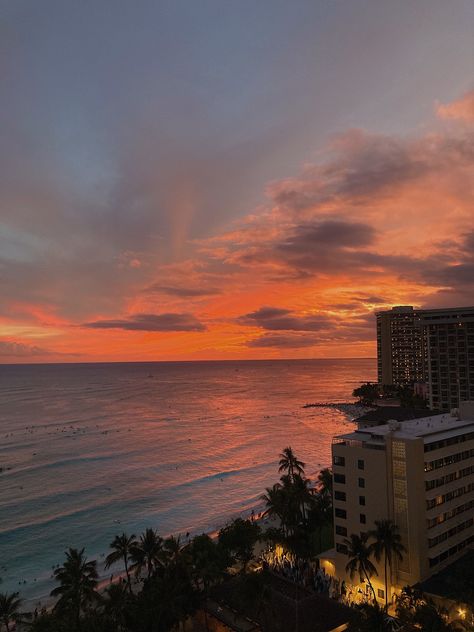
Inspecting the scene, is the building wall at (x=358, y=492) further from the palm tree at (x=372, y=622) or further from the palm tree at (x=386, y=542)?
the palm tree at (x=372, y=622)

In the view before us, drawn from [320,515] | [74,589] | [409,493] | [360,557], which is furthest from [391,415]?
[74,589]

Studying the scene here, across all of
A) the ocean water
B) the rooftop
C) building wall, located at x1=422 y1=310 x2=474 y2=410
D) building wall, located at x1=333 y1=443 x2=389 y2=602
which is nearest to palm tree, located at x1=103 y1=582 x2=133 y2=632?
building wall, located at x1=333 y1=443 x2=389 y2=602

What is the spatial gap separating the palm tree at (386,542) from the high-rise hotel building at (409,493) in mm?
1354

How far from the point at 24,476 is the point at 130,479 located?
26688 mm

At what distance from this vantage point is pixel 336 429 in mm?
174625

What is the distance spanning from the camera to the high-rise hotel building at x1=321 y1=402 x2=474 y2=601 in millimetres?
47406

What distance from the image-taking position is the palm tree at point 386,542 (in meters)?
45.1

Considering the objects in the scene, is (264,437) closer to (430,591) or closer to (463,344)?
(463,344)

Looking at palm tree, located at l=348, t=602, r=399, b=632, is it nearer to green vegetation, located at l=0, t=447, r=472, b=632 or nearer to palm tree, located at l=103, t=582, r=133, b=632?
green vegetation, located at l=0, t=447, r=472, b=632

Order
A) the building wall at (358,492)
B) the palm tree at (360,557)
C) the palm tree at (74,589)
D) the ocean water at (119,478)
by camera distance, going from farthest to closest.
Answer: the ocean water at (119,478)
the building wall at (358,492)
the palm tree at (360,557)
the palm tree at (74,589)

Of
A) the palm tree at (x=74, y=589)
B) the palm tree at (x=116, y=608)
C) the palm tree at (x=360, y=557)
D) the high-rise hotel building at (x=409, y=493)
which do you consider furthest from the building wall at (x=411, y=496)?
the palm tree at (x=74, y=589)

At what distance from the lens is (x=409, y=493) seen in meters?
47.0

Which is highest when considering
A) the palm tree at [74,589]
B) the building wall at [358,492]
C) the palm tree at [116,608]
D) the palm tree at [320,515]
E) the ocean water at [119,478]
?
the building wall at [358,492]

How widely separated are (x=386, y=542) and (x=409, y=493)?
5.46 metres
